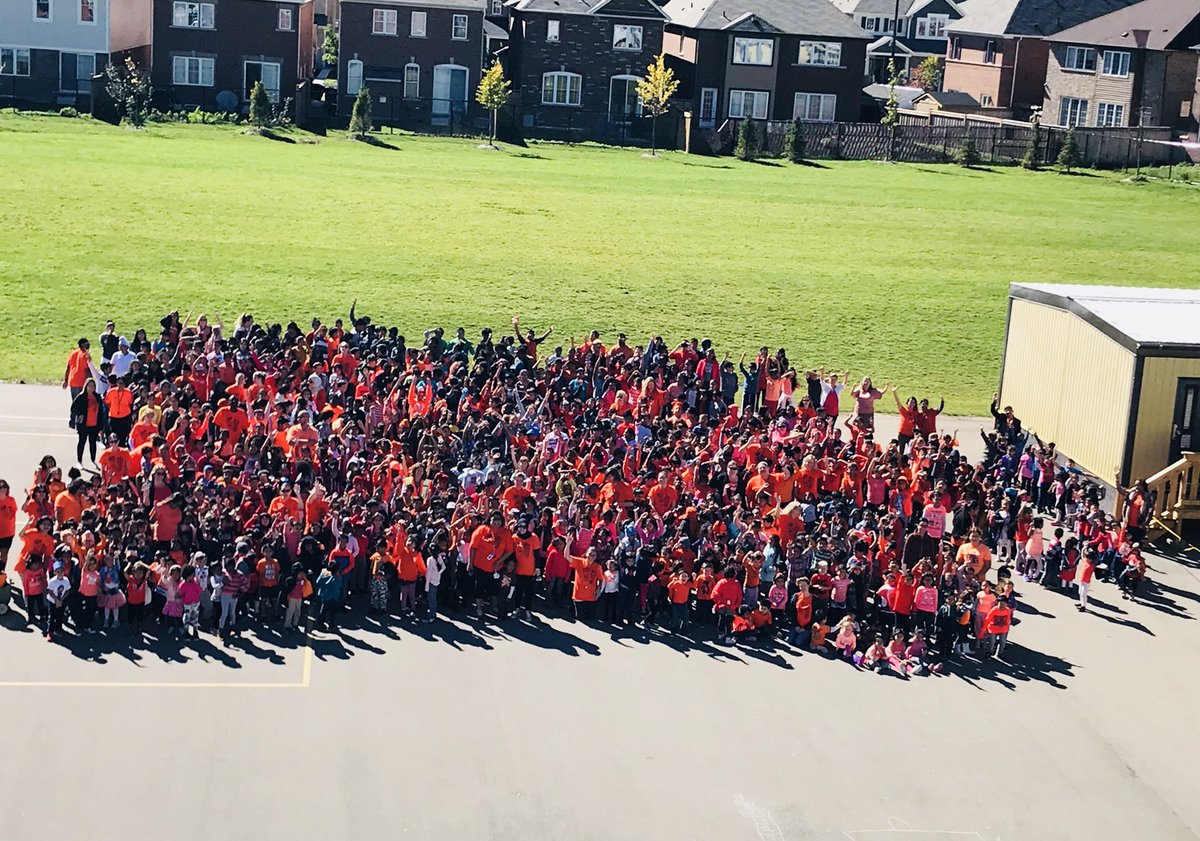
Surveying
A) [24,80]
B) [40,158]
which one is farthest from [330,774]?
[24,80]

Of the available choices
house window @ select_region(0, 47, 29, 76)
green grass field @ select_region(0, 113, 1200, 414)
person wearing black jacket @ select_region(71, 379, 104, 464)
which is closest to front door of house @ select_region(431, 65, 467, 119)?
green grass field @ select_region(0, 113, 1200, 414)

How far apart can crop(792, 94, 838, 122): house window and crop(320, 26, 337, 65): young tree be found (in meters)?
31.4

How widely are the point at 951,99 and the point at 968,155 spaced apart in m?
22.7

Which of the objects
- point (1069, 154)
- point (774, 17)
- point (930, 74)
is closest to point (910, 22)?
point (930, 74)

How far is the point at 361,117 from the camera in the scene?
6469 centimetres

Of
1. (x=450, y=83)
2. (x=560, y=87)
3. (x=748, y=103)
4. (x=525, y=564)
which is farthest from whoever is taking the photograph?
(x=748, y=103)

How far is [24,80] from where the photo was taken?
68625mm

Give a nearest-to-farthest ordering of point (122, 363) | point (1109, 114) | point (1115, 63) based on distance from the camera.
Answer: point (122, 363), point (1115, 63), point (1109, 114)

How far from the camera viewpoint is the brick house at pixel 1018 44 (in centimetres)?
8944

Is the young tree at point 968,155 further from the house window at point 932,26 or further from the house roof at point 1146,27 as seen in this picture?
the house window at point 932,26

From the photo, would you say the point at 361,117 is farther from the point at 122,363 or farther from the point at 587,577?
the point at 587,577

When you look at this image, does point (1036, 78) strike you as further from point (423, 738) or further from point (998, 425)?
point (423, 738)

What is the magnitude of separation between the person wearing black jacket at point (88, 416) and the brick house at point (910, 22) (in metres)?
91.9

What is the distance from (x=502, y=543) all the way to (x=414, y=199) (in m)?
32.9
